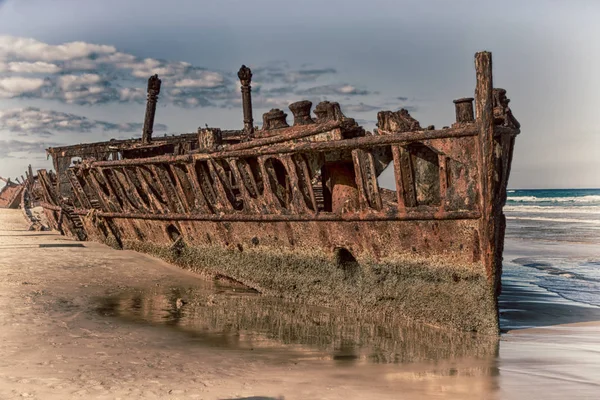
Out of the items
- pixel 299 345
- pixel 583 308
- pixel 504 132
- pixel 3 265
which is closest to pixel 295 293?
pixel 299 345

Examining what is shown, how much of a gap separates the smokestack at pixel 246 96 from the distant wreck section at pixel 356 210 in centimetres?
510

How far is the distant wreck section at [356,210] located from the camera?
6918 mm

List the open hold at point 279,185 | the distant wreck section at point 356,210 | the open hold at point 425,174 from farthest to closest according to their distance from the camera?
the open hold at point 279,185 < the open hold at point 425,174 < the distant wreck section at point 356,210

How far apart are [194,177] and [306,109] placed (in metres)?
2.18

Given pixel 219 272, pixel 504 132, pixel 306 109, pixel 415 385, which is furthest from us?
pixel 219 272

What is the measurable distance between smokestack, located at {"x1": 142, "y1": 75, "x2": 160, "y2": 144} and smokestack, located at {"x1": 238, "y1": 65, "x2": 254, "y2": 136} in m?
2.20

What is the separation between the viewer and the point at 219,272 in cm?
995

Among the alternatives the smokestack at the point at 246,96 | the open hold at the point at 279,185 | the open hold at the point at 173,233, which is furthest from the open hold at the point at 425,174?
the smokestack at the point at 246,96

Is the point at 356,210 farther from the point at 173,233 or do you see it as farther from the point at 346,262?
the point at 173,233

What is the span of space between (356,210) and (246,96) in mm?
8941

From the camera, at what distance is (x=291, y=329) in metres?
7.04

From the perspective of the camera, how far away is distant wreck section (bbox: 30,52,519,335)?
6.92m

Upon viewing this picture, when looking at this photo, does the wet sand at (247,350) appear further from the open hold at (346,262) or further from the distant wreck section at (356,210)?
the open hold at (346,262)

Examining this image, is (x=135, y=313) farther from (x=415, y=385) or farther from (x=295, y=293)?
(x=415, y=385)
